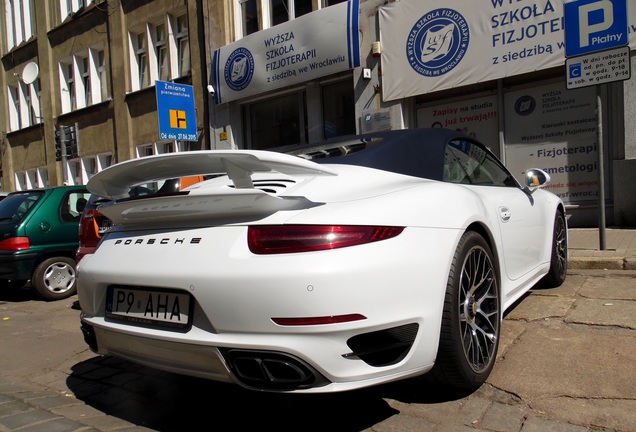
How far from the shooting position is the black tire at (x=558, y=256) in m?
4.29

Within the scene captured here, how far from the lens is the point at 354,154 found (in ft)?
9.52

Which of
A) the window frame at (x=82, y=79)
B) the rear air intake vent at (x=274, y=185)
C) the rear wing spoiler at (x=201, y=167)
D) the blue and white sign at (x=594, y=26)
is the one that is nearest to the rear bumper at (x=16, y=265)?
the rear wing spoiler at (x=201, y=167)

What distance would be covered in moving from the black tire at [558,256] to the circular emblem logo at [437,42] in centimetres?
539

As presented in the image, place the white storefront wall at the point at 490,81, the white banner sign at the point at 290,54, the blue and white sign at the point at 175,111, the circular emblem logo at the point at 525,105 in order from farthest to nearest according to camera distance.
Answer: the white banner sign at the point at 290,54 < the blue and white sign at the point at 175,111 < the circular emblem logo at the point at 525,105 < the white storefront wall at the point at 490,81

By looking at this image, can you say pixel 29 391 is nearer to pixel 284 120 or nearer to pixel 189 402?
pixel 189 402

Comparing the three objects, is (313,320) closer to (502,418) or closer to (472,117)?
(502,418)

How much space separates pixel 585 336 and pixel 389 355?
1796mm

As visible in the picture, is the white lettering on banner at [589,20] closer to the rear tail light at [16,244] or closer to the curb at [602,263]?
the curb at [602,263]

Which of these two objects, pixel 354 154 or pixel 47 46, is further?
pixel 47 46

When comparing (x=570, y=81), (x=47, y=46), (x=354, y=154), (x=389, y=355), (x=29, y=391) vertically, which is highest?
(x=47, y=46)

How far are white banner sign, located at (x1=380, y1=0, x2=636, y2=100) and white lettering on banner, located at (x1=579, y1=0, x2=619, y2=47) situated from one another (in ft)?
7.18

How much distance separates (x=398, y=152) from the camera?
113 inches

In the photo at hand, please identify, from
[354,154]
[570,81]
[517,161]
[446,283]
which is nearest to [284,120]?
[517,161]

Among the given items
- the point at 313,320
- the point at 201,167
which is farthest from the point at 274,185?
the point at 313,320
